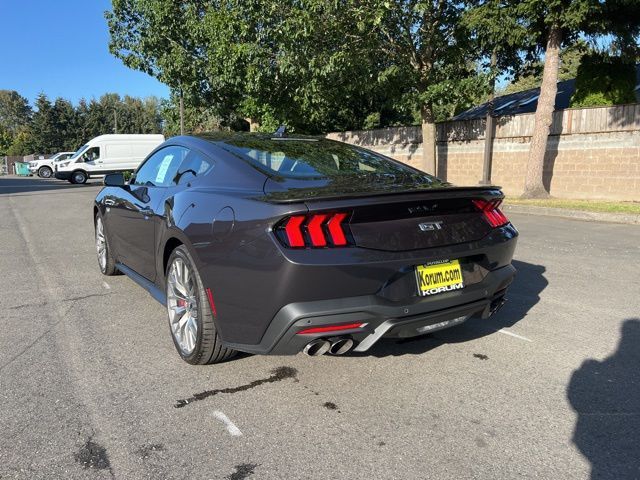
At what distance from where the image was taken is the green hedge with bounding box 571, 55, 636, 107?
610 inches

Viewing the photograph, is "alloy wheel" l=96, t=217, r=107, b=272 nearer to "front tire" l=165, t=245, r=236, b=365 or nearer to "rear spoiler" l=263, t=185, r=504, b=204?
"front tire" l=165, t=245, r=236, b=365

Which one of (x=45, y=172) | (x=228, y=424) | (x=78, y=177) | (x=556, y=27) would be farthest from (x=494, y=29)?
(x=45, y=172)

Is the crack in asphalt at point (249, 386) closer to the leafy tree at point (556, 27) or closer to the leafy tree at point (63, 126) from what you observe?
the leafy tree at point (556, 27)

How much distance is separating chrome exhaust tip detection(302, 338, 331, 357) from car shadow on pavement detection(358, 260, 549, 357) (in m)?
0.35

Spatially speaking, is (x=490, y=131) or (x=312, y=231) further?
(x=490, y=131)

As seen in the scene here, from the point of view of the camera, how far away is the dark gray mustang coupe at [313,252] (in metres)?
2.71

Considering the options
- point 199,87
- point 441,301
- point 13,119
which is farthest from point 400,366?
point 13,119

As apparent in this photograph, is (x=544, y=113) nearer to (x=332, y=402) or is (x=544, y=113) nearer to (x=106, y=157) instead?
(x=332, y=402)

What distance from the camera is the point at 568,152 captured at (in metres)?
15.8

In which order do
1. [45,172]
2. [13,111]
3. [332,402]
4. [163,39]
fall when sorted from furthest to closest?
[13,111]
[45,172]
[163,39]
[332,402]

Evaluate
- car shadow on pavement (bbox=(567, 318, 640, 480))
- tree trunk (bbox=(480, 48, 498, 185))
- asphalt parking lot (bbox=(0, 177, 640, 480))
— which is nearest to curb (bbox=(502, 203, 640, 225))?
tree trunk (bbox=(480, 48, 498, 185))

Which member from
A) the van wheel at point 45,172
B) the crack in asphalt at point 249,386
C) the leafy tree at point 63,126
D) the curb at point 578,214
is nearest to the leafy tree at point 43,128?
the leafy tree at point 63,126

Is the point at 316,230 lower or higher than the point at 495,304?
higher

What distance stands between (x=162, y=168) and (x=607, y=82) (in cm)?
1551
